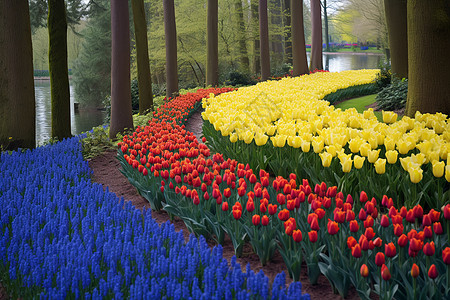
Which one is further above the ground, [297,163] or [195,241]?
[297,163]

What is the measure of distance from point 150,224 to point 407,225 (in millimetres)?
2217

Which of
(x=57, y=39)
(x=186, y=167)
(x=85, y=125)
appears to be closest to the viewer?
(x=186, y=167)

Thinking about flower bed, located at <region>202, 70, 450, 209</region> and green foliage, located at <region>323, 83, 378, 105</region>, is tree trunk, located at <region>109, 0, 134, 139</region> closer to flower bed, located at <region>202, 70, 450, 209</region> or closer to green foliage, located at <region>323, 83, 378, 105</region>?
flower bed, located at <region>202, 70, 450, 209</region>

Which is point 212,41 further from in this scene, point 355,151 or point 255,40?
point 355,151

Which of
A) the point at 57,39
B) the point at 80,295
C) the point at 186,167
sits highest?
the point at 57,39

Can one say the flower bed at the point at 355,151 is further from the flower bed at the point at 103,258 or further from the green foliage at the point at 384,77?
the green foliage at the point at 384,77

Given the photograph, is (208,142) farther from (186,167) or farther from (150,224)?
(150,224)

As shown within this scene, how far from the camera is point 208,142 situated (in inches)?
334

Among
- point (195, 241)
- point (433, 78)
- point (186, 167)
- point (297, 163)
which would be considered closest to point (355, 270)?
point (195, 241)

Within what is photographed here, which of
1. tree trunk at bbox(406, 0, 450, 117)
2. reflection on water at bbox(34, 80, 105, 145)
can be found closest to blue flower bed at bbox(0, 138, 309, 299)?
tree trunk at bbox(406, 0, 450, 117)

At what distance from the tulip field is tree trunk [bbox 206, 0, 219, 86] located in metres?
12.5

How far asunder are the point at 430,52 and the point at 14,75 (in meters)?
7.59

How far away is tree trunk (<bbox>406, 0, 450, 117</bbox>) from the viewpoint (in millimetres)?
7320

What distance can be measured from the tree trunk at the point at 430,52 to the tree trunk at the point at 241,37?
18.4 metres
